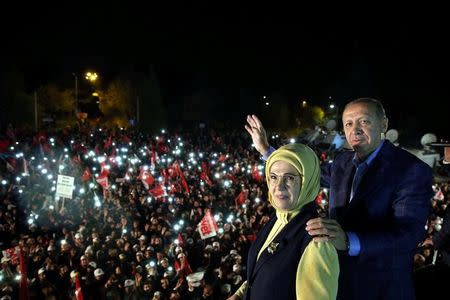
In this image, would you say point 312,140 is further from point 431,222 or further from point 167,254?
point 167,254

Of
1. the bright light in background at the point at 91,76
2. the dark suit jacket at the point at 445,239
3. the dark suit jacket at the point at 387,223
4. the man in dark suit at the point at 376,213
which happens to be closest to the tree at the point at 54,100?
the bright light in background at the point at 91,76

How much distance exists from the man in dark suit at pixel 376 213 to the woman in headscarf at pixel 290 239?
125mm

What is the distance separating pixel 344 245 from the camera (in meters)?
1.97

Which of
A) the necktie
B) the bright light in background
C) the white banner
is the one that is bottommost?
the white banner

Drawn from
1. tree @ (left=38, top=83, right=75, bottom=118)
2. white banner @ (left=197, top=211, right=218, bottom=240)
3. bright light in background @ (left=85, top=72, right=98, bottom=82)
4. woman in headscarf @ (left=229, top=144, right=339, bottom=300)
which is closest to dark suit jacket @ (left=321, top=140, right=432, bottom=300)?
woman in headscarf @ (left=229, top=144, right=339, bottom=300)

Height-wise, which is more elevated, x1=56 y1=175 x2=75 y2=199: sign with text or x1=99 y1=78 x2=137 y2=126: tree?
x1=99 y1=78 x2=137 y2=126: tree

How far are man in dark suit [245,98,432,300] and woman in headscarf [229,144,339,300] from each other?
0.41ft

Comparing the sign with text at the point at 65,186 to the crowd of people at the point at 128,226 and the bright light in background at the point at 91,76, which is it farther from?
the bright light in background at the point at 91,76

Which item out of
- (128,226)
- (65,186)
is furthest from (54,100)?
(128,226)

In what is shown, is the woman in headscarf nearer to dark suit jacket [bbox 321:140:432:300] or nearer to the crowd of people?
dark suit jacket [bbox 321:140:432:300]

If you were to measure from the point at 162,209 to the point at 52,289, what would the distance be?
6.06m

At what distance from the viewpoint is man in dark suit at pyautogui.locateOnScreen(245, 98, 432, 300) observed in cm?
203

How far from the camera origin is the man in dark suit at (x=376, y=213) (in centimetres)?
203

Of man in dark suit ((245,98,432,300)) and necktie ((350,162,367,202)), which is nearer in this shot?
man in dark suit ((245,98,432,300))
